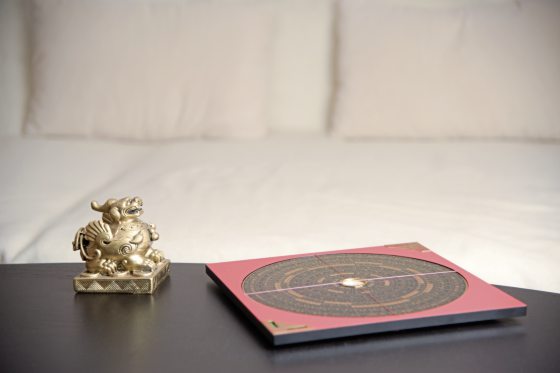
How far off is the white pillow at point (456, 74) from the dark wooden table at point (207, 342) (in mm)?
1359

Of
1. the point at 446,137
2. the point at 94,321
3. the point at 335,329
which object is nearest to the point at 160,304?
the point at 94,321

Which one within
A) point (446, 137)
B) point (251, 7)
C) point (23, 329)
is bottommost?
point (23, 329)

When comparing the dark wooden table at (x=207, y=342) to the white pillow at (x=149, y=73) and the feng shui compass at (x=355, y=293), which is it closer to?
the feng shui compass at (x=355, y=293)

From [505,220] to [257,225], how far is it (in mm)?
476

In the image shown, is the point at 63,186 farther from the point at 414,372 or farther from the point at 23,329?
the point at 414,372

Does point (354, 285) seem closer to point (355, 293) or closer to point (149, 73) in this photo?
point (355, 293)

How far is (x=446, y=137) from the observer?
2334 mm

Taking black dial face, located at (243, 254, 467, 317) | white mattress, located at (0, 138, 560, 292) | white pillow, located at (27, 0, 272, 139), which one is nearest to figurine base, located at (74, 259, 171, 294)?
black dial face, located at (243, 254, 467, 317)

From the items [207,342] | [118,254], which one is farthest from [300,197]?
[207,342]

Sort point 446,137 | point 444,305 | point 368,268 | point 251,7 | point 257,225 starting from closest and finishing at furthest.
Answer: point 444,305 → point 368,268 → point 257,225 → point 446,137 → point 251,7

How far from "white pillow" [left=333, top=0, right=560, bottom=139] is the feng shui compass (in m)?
1.28

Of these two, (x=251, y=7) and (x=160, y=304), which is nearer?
(x=160, y=304)

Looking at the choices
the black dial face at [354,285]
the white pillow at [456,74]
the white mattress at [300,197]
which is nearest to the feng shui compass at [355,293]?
the black dial face at [354,285]

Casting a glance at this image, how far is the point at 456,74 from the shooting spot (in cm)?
232
